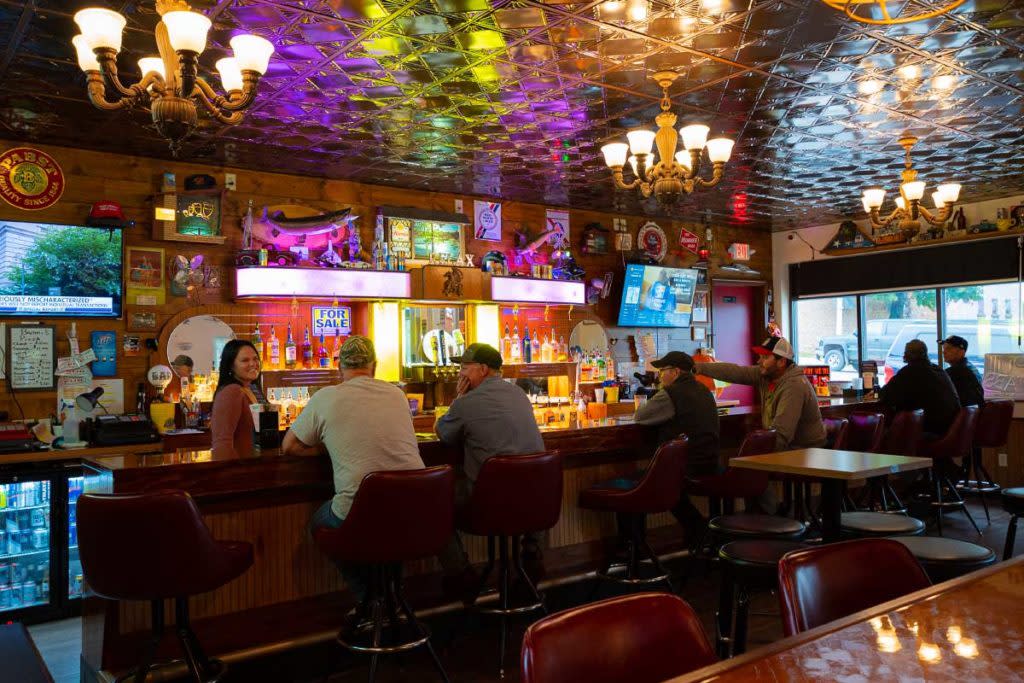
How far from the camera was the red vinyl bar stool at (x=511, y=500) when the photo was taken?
3.58m

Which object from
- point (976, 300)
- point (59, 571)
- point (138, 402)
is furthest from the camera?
point (976, 300)

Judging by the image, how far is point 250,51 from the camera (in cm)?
330

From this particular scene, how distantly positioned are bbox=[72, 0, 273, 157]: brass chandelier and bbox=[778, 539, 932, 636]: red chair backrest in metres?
2.75

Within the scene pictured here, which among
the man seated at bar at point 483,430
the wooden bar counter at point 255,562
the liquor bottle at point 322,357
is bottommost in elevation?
the wooden bar counter at point 255,562

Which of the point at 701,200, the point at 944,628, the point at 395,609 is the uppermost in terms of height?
the point at 701,200

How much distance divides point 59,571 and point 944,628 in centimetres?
518

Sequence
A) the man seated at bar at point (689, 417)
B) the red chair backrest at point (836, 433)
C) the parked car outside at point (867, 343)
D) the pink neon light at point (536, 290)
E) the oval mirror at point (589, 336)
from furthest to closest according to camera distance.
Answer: the parked car outside at point (867, 343)
the oval mirror at point (589, 336)
the pink neon light at point (536, 290)
the red chair backrest at point (836, 433)
the man seated at bar at point (689, 417)

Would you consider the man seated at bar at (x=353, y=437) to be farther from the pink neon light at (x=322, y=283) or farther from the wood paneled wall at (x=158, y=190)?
the wood paneled wall at (x=158, y=190)

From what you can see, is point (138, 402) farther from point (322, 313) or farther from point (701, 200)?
point (701, 200)

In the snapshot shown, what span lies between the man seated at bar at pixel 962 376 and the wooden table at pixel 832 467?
15.3 feet

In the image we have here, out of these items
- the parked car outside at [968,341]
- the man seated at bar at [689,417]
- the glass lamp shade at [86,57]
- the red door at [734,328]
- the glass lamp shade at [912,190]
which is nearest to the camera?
the glass lamp shade at [86,57]

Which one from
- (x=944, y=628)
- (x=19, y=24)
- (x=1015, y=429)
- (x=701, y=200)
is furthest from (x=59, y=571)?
(x=1015, y=429)

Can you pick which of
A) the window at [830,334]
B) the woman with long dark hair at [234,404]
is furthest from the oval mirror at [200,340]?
the window at [830,334]

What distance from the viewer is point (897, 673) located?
1.36 m
